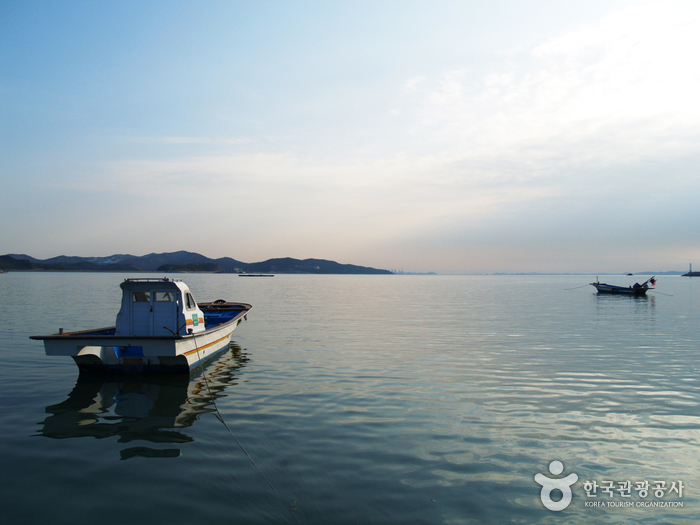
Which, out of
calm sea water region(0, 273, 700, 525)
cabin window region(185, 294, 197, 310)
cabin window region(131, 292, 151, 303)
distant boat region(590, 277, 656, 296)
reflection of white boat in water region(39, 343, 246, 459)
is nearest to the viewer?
calm sea water region(0, 273, 700, 525)

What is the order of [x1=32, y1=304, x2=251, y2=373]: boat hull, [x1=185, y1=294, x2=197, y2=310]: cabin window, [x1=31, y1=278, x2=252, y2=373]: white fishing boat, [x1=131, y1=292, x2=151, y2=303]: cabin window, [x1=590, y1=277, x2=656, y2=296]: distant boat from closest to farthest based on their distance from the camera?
1. [x1=32, y1=304, x2=251, y2=373]: boat hull
2. [x1=31, y1=278, x2=252, y2=373]: white fishing boat
3. [x1=131, y1=292, x2=151, y2=303]: cabin window
4. [x1=185, y1=294, x2=197, y2=310]: cabin window
5. [x1=590, y1=277, x2=656, y2=296]: distant boat

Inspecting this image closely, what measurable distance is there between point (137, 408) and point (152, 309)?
5274 mm

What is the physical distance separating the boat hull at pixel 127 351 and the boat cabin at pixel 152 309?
90 cm

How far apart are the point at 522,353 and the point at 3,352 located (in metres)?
24.0

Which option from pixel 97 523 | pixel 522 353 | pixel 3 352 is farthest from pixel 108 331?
pixel 522 353

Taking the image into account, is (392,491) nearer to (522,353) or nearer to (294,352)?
(294,352)

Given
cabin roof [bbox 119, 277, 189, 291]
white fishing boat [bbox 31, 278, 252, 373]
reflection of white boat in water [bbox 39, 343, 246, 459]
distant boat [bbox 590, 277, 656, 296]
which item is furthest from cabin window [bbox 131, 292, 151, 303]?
distant boat [bbox 590, 277, 656, 296]

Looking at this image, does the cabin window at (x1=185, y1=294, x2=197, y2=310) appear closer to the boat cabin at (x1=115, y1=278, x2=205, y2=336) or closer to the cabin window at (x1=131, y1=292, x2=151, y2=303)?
Answer: the boat cabin at (x1=115, y1=278, x2=205, y2=336)

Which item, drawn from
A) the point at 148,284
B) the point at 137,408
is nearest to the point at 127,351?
the point at 148,284

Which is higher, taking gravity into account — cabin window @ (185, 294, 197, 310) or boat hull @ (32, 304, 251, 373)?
cabin window @ (185, 294, 197, 310)

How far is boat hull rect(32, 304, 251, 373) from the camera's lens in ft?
47.0

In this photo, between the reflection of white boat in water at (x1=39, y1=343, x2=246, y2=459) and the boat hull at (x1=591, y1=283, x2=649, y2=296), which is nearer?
the reflection of white boat in water at (x1=39, y1=343, x2=246, y2=459)

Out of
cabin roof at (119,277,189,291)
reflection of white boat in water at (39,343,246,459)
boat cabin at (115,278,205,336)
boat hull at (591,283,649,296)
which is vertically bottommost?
reflection of white boat in water at (39,343,246,459)

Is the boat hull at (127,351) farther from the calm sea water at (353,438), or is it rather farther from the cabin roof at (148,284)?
the cabin roof at (148,284)
